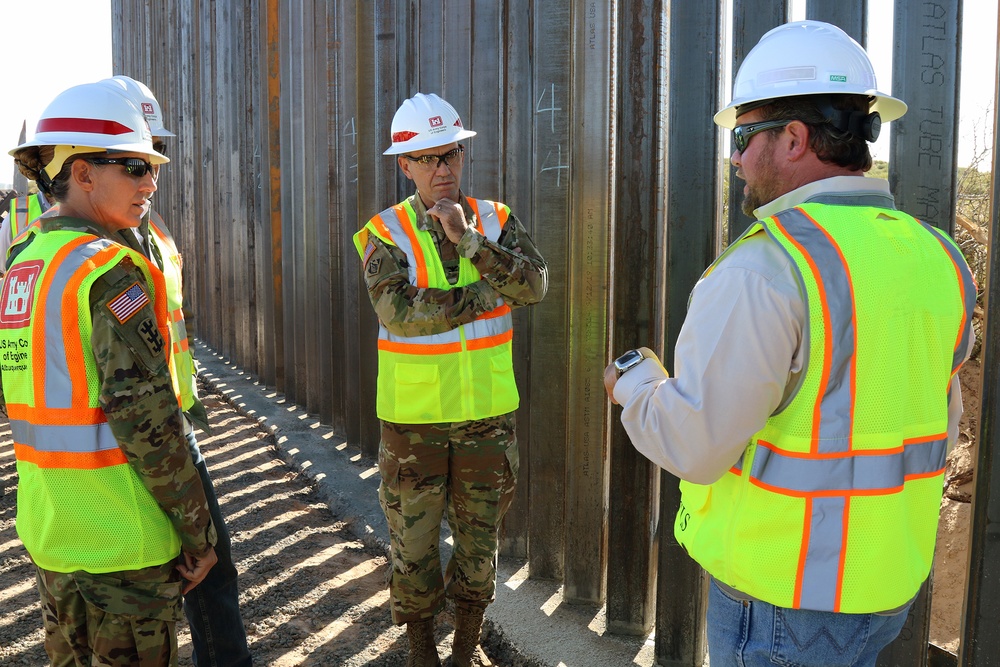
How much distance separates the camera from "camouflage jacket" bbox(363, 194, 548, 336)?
3338 millimetres

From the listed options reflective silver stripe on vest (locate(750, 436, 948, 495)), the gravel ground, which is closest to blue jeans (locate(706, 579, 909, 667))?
→ reflective silver stripe on vest (locate(750, 436, 948, 495))

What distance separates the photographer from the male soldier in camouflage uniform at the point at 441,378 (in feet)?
11.1

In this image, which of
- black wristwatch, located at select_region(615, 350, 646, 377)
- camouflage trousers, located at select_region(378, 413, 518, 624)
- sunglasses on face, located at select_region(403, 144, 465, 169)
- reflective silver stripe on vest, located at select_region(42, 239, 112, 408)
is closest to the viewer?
black wristwatch, located at select_region(615, 350, 646, 377)

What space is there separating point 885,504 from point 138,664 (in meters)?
2.04

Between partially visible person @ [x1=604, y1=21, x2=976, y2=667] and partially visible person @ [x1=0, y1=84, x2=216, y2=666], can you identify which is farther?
partially visible person @ [x1=0, y1=84, x2=216, y2=666]

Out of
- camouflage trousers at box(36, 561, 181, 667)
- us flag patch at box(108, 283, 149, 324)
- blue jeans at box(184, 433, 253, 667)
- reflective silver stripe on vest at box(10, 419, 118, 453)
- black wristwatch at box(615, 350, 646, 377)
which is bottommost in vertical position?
blue jeans at box(184, 433, 253, 667)

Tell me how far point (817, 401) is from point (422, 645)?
239 centimetres

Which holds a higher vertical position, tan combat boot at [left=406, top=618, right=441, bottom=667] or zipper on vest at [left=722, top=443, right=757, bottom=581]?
zipper on vest at [left=722, top=443, right=757, bottom=581]

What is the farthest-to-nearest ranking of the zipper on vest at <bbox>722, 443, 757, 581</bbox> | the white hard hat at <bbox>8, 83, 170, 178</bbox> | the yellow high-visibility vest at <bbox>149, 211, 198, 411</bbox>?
the yellow high-visibility vest at <bbox>149, 211, 198, 411</bbox> → the white hard hat at <bbox>8, 83, 170, 178</bbox> → the zipper on vest at <bbox>722, 443, 757, 581</bbox>

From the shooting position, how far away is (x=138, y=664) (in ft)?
7.67

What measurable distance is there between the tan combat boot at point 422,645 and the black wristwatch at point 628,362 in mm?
1937

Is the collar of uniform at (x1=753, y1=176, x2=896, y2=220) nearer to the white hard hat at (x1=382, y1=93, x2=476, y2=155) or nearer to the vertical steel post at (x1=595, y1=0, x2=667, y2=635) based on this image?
the vertical steel post at (x1=595, y1=0, x2=667, y2=635)

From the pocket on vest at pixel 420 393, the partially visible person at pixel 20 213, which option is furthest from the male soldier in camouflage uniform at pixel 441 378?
the partially visible person at pixel 20 213

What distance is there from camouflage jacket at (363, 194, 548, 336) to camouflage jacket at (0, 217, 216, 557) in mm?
1182
